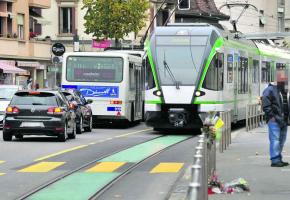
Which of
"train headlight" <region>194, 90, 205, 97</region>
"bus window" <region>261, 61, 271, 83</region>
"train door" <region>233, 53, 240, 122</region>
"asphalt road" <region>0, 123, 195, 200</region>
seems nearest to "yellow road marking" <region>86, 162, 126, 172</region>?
"asphalt road" <region>0, 123, 195, 200</region>

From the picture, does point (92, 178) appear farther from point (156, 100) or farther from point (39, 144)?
point (156, 100)

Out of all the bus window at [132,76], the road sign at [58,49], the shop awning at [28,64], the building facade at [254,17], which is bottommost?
the bus window at [132,76]

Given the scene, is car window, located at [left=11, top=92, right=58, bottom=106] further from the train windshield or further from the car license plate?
the train windshield

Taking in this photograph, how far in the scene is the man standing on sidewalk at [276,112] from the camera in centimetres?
1409

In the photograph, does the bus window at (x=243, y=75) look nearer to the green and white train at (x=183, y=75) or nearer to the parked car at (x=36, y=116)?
the green and white train at (x=183, y=75)

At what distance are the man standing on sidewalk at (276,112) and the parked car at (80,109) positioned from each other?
11.5 meters

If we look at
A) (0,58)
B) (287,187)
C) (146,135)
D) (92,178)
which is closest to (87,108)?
(146,135)

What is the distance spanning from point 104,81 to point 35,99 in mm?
8364

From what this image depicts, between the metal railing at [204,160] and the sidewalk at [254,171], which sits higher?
the metal railing at [204,160]

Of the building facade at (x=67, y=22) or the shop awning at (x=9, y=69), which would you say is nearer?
the shop awning at (x=9, y=69)

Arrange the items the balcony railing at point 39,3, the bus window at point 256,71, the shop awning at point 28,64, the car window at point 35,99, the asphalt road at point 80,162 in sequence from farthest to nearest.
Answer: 1. the balcony railing at point 39,3
2. the shop awning at point 28,64
3. the bus window at point 256,71
4. the car window at point 35,99
5. the asphalt road at point 80,162

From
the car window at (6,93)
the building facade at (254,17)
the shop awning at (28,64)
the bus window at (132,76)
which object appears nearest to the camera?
the car window at (6,93)

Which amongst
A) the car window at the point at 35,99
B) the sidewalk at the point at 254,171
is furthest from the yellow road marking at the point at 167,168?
the car window at the point at 35,99

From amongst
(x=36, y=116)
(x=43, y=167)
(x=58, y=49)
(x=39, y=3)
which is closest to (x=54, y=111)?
(x=36, y=116)
